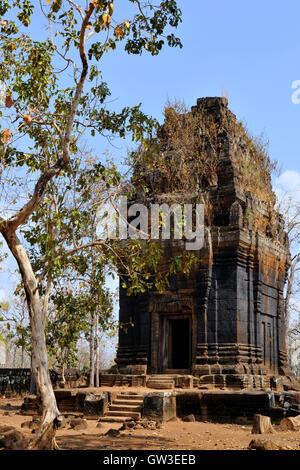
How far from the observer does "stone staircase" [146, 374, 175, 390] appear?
1473cm

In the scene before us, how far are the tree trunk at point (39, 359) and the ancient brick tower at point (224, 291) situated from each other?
7.98 m

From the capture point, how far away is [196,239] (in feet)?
54.0

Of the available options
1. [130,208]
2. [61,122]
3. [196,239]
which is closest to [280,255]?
[196,239]

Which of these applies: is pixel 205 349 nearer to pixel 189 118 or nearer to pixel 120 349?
pixel 120 349

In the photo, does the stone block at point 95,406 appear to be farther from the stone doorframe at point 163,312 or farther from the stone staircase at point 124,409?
the stone doorframe at point 163,312

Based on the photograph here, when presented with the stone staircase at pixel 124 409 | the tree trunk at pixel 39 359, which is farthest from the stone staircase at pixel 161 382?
the tree trunk at pixel 39 359

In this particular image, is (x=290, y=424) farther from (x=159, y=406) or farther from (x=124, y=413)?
(x=124, y=413)

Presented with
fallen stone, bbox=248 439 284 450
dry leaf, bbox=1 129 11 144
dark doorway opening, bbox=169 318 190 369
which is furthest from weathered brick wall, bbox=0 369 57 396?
fallen stone, bbox=248 439 284 450

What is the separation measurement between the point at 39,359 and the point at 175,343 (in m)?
12.0

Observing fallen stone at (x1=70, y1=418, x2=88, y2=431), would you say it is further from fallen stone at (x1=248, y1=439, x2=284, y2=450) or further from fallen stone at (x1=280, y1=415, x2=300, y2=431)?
fallen stone at (x1=248, y1=439, x2=284, y2=450)

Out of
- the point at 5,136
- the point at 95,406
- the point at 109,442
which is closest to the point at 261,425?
the point at 109,442

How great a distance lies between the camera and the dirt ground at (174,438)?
29.9 feet

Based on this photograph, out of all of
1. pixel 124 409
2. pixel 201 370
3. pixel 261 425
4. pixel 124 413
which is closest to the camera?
pixel 261 425

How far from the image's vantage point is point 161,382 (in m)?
15.0
